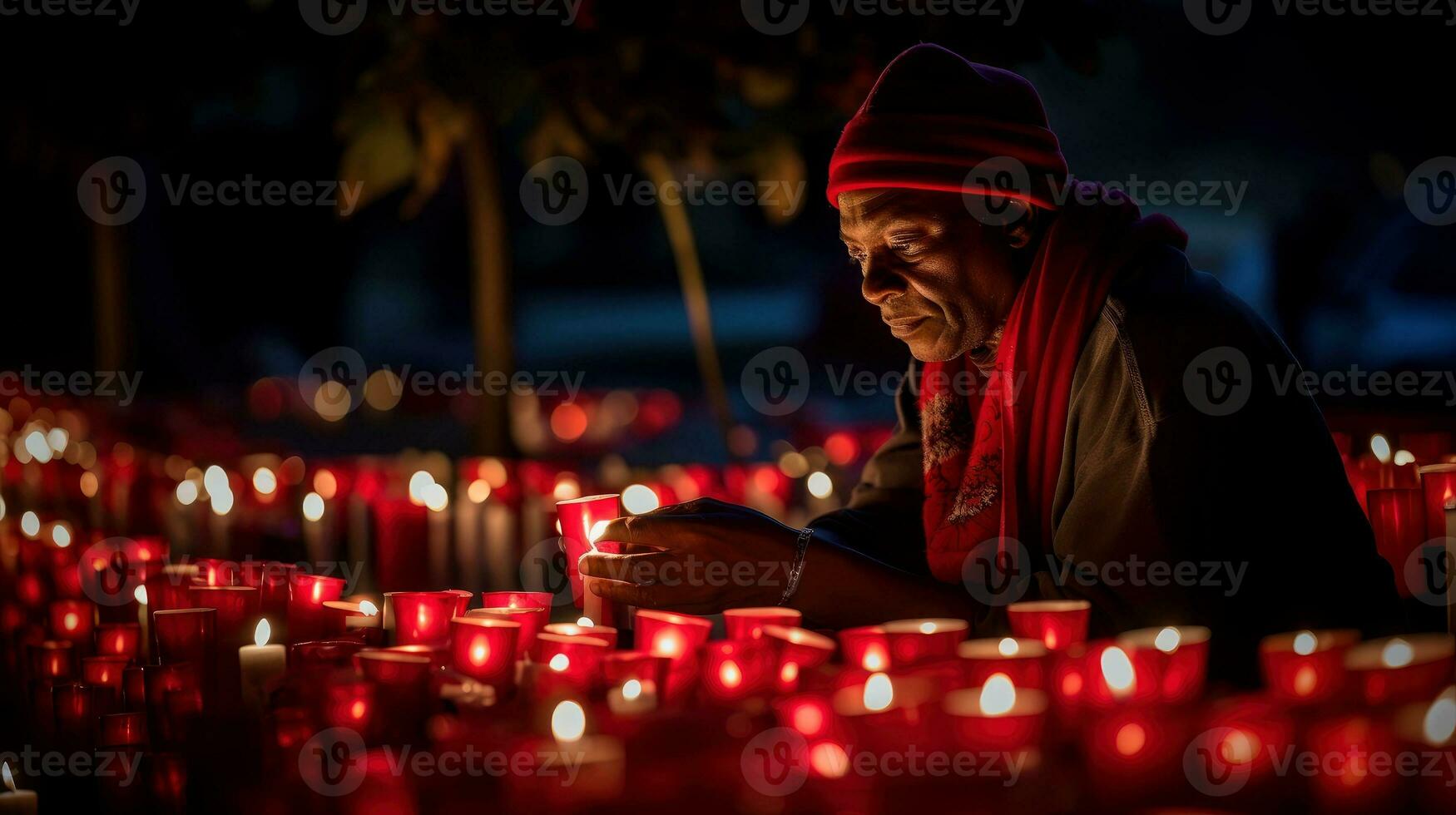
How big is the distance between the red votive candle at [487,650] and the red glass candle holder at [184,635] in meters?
0.49

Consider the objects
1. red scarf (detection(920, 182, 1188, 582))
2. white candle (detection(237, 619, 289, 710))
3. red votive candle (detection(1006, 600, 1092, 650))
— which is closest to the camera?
red votive candle (detection(1006, 600, 1092, 650))

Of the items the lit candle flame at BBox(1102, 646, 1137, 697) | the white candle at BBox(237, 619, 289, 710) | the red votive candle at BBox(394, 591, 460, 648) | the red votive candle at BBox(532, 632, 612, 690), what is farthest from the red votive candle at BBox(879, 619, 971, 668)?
the white candle at BBox(237, 619, 289, 710)

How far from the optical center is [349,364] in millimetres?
16797

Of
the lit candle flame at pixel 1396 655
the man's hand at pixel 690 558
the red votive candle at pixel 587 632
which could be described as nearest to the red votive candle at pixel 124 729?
the red votive candle at pixel 587 632

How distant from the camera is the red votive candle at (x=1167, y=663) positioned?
5.52 ft

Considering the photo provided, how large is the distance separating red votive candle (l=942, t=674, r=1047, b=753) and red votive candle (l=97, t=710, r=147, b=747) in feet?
4.34

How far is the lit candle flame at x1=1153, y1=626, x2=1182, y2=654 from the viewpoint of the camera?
1690mm

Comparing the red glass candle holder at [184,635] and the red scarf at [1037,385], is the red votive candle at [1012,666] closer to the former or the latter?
the red scarf at [1037,385]

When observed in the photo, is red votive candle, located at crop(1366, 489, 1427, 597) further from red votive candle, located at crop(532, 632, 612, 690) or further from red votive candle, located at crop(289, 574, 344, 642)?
red votive candle, located at crop(289, 574, 344, 642)

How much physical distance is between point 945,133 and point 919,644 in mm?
Answer: 1196

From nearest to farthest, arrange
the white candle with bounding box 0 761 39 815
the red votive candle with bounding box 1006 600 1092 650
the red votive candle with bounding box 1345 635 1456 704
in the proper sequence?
the red votive candle with bounding box 1345 635 1456 704, the white candle with bounding box 0 761 39 815, the red votive candle with bounding box 1006 600 1092 650

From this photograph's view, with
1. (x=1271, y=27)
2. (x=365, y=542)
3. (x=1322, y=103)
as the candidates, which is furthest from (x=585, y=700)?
(x=1322, y=103)

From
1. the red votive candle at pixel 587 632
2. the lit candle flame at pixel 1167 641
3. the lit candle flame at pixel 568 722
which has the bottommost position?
the lit candle flame at pixel 568 722

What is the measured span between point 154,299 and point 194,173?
3.33m
